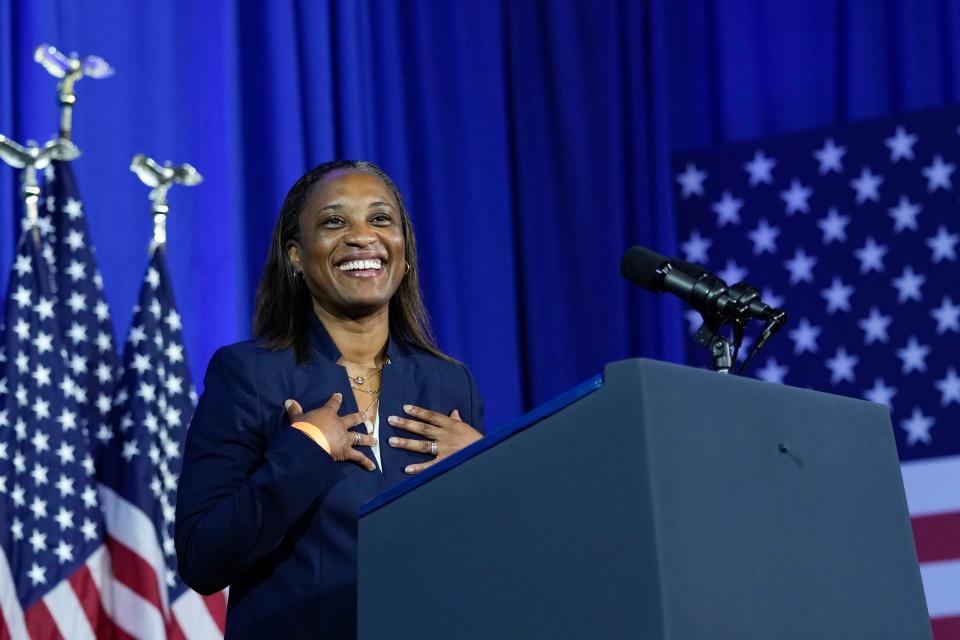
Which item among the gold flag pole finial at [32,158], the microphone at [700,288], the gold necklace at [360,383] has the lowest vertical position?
the gold necklace at [360,383]

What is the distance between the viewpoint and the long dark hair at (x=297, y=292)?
1883mm

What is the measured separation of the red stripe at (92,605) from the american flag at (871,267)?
2080 mm

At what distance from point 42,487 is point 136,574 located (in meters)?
0.33

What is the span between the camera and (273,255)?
194cm

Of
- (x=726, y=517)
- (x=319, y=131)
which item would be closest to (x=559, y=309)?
(x=319, y=131)

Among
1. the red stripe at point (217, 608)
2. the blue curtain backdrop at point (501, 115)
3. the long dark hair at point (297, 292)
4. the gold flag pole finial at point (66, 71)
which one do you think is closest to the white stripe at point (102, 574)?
the red stripe at point (217, 608)

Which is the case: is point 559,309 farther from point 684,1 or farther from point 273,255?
point 273,255

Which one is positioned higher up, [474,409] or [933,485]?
[933,485]

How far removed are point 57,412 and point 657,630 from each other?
2636mm

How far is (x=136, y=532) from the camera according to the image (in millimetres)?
3365

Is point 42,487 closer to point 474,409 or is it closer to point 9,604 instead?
point 9,604

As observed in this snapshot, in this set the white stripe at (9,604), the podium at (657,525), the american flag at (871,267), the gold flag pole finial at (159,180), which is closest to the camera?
the podium at (657,525)

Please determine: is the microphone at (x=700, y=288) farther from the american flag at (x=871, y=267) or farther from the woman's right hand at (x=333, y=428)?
the american flag at (x=871, y=267)

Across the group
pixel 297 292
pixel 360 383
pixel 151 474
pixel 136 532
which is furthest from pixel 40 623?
pixel 360 383
